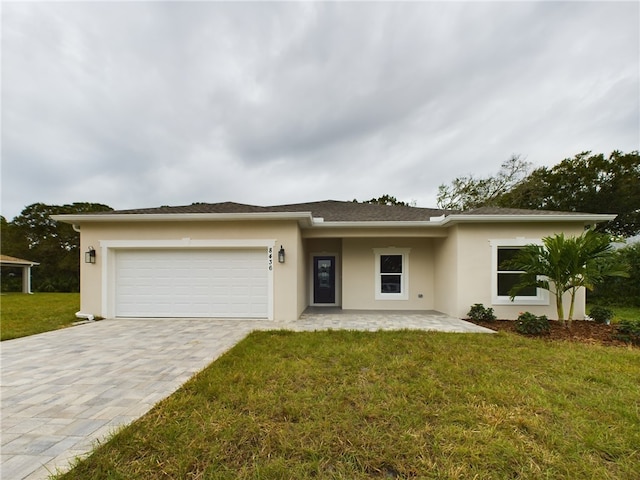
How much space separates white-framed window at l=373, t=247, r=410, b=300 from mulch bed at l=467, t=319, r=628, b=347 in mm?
2591

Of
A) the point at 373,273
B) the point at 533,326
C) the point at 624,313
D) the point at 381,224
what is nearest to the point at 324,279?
the point at 373,273

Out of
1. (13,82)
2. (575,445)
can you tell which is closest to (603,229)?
(575,445)

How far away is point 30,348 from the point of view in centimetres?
508

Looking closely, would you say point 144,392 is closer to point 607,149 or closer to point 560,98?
point 560,98

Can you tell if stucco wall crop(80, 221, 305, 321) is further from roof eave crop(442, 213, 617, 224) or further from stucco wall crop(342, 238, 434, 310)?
roof eave crop(442, 213, 617, 224)

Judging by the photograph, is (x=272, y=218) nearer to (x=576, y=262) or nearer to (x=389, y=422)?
Result: (x=389, y=422)

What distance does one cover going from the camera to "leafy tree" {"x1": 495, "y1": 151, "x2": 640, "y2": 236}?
17.7 metres

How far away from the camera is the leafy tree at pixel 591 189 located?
17.7 meters

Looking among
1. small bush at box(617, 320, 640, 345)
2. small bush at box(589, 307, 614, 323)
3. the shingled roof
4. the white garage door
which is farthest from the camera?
the white garage door

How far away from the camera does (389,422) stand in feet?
8.33

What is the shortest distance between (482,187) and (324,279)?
18.3m

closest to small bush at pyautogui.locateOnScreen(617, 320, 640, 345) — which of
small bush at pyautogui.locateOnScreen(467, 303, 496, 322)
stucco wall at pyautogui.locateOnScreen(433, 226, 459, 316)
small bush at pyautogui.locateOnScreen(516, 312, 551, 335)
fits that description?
small bush at pyautogui.locateOnScreen(516, 312, 551, 335)

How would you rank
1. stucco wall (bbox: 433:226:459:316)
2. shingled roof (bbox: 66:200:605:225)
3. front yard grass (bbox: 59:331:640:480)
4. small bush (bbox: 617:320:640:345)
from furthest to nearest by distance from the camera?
stucco wall (bbox: 433:226:459:316)
shingled roof (bbox: 66:200:605:225)
small bush (bbox: 617:320:640:345)
front yard grass (bbox: 59:331:640:480)

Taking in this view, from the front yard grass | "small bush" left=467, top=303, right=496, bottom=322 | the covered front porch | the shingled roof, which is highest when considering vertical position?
the shingled roof
